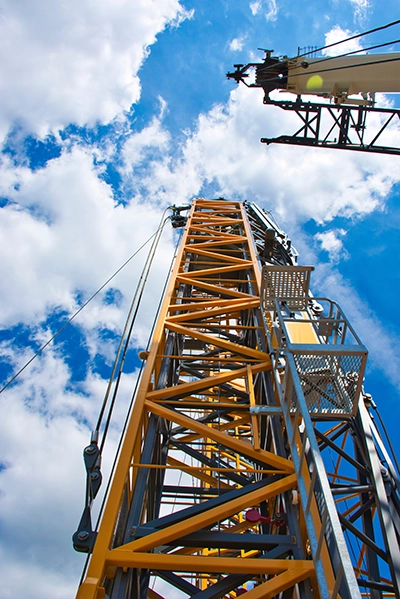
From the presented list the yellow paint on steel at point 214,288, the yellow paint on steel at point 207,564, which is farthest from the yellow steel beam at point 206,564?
A: the yellow paint on steel at point 214,288

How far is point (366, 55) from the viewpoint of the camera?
43.4ft

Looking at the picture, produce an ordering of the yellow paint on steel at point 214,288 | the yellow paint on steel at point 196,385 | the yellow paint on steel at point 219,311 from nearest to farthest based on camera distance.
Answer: the yellow paint on steel at point 196,385
the yellow paint on steel at point 219,311
the yellow paint on steel at point 214,288

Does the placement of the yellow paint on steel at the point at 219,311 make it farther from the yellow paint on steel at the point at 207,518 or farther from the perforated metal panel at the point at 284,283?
the yellow paint on steel at the point at 207,518

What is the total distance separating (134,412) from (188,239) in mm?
8886

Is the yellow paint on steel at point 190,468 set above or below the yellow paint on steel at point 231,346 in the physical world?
below

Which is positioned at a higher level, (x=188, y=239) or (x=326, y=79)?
(x=326, y=79)

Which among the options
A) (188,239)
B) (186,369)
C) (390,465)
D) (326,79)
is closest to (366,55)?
(326,79)

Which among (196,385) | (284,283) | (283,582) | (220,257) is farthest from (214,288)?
(283,582)

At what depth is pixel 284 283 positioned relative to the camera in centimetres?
1018

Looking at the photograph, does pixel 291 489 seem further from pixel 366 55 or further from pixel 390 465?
pixel 366 55

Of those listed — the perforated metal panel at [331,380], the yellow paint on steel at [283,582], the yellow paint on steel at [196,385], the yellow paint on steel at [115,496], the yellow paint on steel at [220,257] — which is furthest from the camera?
the yellow paint on steel at [220,257]

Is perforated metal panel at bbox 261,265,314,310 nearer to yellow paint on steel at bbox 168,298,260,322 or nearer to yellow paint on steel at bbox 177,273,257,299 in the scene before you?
yellow paint on steel at bbox 168,298,260,322

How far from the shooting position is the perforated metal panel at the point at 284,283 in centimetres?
998

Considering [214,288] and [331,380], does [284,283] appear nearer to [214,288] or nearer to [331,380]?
[214,288]
